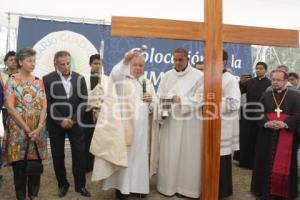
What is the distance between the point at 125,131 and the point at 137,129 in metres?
0.18

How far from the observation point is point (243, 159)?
6.32 meters

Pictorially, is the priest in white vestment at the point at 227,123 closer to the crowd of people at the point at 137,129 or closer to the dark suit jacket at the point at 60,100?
the crowd of people at the point at 137,129

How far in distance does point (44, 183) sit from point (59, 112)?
4.13 feet

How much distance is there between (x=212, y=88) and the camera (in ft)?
11.5

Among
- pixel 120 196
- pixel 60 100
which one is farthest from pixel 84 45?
pixel 120 196

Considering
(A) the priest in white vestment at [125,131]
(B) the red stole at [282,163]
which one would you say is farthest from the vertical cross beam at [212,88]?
(B) the red stole at [282,163]

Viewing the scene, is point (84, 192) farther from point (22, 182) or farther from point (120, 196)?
point (22, 182)

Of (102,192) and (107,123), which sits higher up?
(107,123)

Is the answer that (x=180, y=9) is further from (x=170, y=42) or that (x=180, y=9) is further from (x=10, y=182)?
(x=10, y=182)

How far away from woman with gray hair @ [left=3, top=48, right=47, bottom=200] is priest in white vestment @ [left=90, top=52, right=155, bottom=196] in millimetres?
623

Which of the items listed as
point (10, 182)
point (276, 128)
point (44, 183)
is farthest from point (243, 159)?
point (10, 182)

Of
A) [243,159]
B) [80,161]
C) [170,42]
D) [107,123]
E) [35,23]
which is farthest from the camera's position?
[170,42]

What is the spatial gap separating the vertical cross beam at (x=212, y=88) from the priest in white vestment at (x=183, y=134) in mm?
891

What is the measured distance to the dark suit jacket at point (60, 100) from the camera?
4344mm
